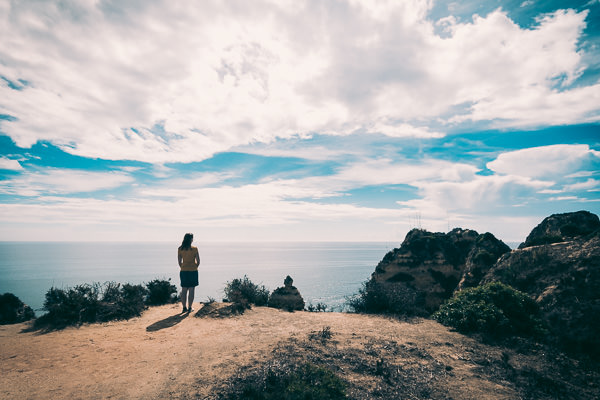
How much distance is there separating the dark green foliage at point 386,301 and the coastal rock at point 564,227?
6.76 meters

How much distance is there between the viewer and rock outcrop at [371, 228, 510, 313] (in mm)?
16156

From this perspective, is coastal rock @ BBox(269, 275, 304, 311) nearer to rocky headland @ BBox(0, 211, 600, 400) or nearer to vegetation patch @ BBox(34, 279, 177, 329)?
rocky headland @ BBox(0, 211, 600, 400)

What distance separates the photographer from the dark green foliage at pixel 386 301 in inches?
440

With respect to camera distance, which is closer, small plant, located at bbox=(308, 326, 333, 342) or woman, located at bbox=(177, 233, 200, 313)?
small plant, located at bbox=(308, 326, 333, 342)

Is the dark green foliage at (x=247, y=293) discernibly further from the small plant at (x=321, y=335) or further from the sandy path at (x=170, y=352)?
the small plant at (x=321, y=335)

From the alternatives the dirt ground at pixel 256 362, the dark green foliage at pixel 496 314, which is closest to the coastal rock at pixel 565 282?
the dark green foliage at pixel 496 314

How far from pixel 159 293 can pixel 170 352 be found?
784 cm

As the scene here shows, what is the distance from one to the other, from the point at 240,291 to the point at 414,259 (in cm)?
Answer: 1267

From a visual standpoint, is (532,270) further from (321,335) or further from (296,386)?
(296,386)

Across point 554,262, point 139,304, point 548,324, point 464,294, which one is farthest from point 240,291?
point 554,262

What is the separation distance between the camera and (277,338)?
25.6 feet

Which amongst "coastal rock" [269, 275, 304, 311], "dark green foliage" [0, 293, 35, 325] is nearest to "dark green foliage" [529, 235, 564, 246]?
"coastal rock" [269, 275, 304, 311]

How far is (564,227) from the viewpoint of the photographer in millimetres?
11961

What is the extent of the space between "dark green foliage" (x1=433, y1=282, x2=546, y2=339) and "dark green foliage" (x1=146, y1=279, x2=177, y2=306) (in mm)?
13058
